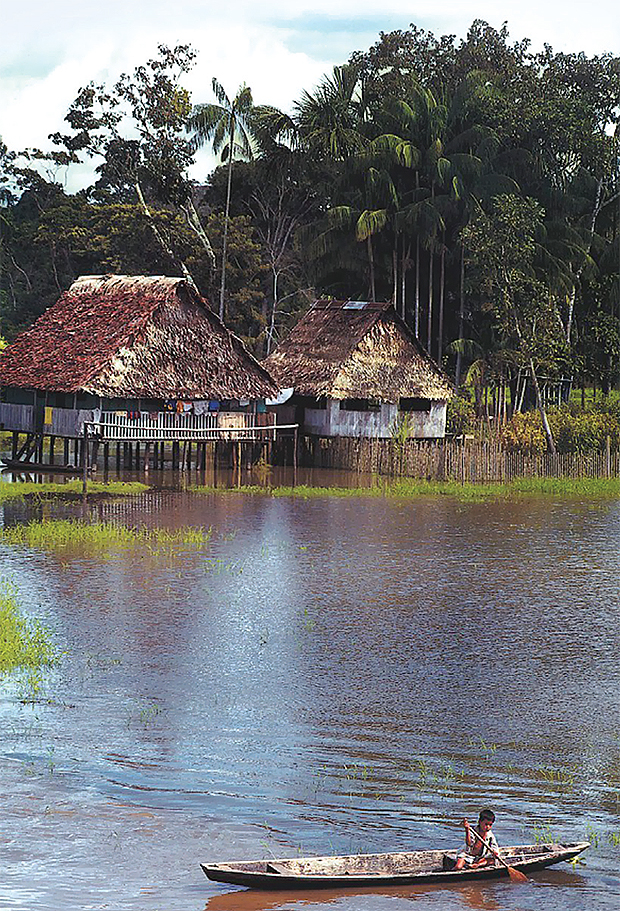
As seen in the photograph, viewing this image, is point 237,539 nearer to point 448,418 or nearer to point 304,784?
point 304,784

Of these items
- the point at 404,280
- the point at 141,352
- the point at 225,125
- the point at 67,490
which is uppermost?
the point at 225,125

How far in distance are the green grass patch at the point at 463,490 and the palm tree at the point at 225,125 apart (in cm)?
1387

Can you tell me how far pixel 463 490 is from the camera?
97.6 ft

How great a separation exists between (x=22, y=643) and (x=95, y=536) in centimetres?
803

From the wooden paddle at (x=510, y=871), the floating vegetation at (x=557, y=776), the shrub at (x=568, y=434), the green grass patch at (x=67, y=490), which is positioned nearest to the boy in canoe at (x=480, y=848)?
the wooden paddle at (x=510, y=871)

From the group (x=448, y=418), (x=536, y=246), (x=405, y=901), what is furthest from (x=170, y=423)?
(x=405, y=901)

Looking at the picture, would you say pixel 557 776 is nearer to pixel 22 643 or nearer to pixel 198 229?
pixel 22 643

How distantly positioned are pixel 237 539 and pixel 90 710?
34.0 ft

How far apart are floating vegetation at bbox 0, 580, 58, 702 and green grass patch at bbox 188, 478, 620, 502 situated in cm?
1363

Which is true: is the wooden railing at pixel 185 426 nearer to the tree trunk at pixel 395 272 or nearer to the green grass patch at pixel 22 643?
the tree trunk at pixel 395 272

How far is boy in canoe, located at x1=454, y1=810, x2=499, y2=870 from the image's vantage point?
8594mm

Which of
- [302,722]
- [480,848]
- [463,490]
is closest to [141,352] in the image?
[463,490]

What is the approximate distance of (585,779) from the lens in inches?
416

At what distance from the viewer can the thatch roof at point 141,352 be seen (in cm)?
3125
